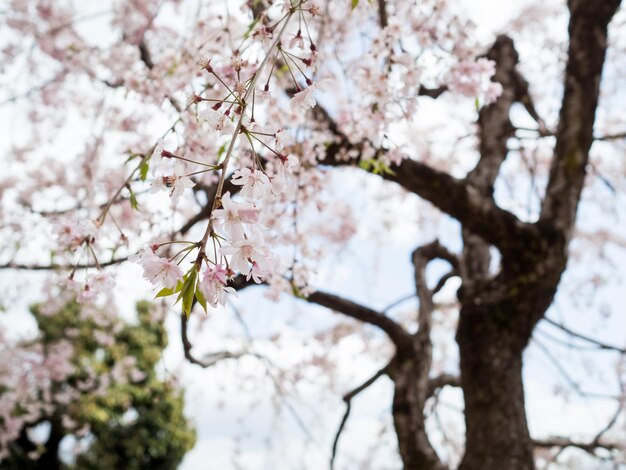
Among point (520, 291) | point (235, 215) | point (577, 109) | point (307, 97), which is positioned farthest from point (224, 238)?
point (577, 109)

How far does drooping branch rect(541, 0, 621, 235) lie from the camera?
9.54ft

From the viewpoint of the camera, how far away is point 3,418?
1007 cm

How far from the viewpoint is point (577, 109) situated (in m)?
2.97

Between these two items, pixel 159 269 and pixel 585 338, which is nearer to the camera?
pixel 159 269

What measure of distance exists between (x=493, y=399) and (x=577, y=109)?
1.60m

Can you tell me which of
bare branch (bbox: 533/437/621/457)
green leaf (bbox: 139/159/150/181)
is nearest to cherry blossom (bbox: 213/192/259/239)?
green leaf (bbox: 139/159/150/181)

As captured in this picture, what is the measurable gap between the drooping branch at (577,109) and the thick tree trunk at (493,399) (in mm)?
688

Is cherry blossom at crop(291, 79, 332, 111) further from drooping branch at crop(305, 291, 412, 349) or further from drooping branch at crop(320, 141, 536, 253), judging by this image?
drooping branch at crop(305, 291, 412, 349)

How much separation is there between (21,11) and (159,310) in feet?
9.73

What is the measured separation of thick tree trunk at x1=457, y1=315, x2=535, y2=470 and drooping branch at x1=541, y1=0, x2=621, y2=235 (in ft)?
2.26

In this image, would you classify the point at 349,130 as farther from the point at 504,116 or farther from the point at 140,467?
the point at 140,467

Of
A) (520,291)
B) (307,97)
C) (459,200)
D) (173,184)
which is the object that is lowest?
(173,184)

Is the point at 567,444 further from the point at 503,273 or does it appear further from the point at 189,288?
the point at 189,288

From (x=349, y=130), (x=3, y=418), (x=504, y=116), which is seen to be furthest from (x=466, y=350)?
(x=3, y=418)
